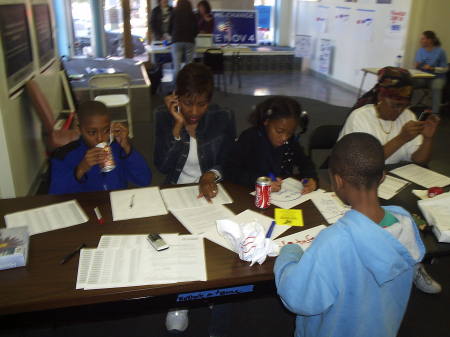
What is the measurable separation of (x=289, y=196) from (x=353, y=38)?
252 inches

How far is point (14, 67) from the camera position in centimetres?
331

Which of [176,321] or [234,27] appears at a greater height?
[234,27]

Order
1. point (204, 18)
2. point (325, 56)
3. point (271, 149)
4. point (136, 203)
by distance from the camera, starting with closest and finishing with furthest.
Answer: point (136, 203) < point (271, 149) < point (204, 18) < point (325, 56)

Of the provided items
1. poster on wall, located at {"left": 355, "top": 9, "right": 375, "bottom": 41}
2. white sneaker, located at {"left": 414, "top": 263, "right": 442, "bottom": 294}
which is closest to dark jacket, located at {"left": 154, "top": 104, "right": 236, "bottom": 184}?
white sneaker, located at {"left": 414, "top": 263, "right": 442, "bottom": 294}

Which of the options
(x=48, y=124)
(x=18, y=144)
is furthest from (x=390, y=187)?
(x=48, y=124)

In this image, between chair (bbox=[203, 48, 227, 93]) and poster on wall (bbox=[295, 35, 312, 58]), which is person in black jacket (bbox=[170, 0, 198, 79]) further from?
poster on wall (bbox=[295, 35, 312, 58])

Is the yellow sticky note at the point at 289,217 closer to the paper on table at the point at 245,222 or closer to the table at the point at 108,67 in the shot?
the paper on table at the point at 245,222

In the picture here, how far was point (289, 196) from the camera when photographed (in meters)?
1.80

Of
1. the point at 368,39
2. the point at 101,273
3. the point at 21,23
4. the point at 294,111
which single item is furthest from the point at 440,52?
the point at 101,273

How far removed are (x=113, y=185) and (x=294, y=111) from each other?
0.96m

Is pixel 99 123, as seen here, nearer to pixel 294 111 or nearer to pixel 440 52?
pixel 294 111

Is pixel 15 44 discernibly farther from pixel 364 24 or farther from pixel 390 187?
pixel 364 24

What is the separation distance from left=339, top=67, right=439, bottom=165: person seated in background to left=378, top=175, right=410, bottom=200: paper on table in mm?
223

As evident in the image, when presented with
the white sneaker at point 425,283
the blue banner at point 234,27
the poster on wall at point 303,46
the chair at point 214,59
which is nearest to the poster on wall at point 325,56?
the poster on wall at point 303,46
